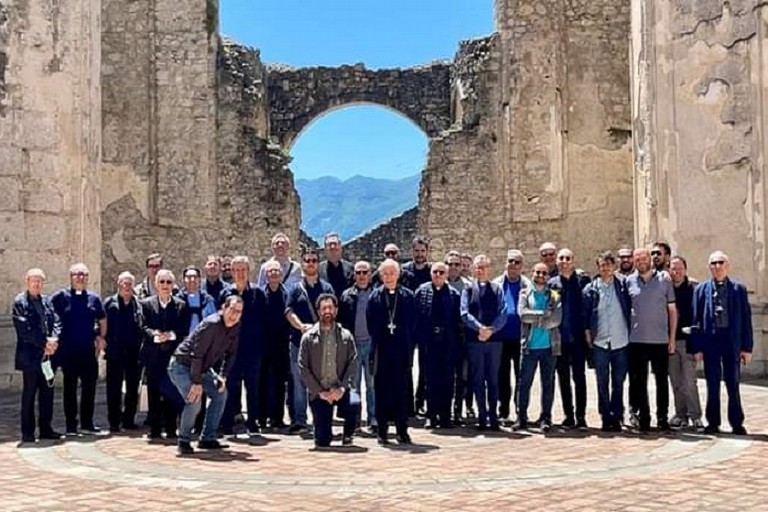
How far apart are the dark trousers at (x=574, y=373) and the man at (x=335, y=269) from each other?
2.24 metres

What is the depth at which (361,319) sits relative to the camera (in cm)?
930

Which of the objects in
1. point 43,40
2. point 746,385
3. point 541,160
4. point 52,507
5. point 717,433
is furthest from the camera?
point 541,160

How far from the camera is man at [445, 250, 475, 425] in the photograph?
9.70 meters

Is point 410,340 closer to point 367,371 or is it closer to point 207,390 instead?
point 367,371

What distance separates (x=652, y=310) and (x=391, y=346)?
2445mm

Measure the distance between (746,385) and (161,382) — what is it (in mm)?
7252

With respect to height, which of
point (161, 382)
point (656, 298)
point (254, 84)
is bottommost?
point (161, 382)

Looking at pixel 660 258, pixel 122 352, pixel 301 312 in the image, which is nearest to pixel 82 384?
pixel 122 352

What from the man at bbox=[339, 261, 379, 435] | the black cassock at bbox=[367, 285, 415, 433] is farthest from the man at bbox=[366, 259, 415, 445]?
the man at bbox=[339, 261, 379, 435]

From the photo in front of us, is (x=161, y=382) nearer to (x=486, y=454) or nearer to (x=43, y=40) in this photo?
(x=486, y=454)

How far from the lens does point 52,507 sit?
632 cm

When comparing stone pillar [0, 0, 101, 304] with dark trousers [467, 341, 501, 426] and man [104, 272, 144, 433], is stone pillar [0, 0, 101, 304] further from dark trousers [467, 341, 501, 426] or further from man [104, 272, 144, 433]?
dark trousers [467, 341, 501, 426]

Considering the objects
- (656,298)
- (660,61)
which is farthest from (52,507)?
(660,61)

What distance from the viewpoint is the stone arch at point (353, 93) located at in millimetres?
26672
